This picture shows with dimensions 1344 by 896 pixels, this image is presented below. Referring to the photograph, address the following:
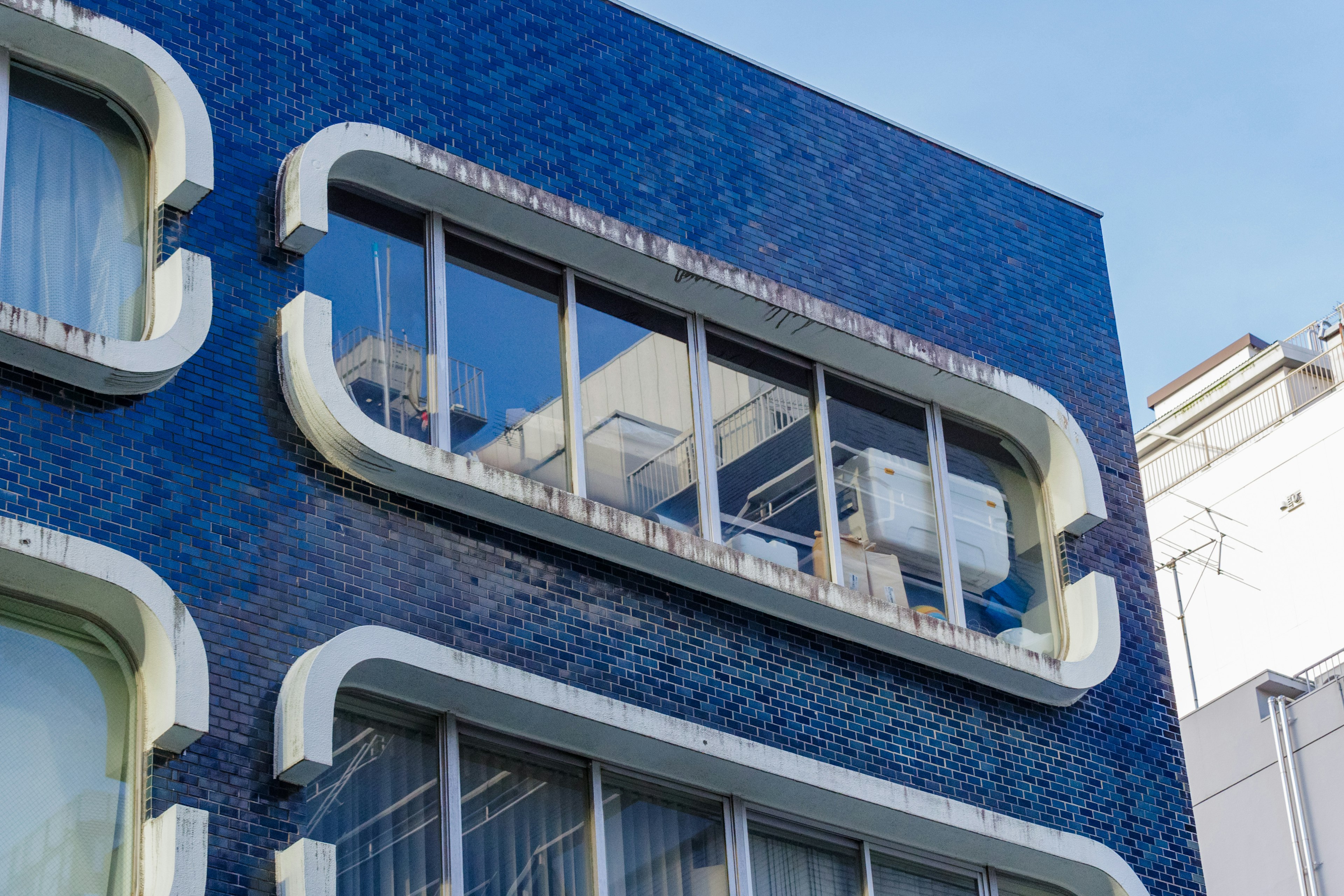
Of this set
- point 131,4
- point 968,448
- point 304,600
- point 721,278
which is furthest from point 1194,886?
point 131,4

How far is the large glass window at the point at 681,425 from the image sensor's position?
41.1ft

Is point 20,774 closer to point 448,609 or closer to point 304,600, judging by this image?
point 304,600

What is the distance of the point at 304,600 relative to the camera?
1111 cm

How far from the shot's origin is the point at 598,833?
39.1 ft

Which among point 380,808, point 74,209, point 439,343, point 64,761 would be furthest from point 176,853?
point 439,343

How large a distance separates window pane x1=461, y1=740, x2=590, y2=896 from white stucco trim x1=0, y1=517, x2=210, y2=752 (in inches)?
72.5

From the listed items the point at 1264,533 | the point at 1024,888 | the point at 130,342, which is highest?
the point at 1264,533

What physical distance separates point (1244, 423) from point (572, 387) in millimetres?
28796

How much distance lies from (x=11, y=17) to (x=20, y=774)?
4183mm

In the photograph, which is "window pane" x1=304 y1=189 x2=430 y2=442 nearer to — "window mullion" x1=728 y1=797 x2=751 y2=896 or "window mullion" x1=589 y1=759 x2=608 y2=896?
"window mullion" x1=589 y1=759 x2=608 y2=896

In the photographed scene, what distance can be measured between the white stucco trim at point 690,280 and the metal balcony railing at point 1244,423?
2213cm

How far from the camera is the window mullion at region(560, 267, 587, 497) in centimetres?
1282

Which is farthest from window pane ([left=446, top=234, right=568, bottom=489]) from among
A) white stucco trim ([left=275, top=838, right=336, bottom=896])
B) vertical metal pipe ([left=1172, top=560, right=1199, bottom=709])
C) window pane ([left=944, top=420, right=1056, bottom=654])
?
vertical metal pipe ([left=1172, top=560, right=1199, bottom=709])

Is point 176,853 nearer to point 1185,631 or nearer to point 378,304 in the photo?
point 378,304
